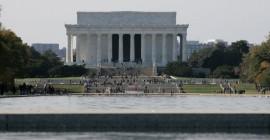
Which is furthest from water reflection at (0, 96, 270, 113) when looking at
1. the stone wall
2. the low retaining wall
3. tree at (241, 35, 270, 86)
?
the stone wall

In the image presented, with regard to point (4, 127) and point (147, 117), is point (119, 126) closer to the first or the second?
point (147, 117)

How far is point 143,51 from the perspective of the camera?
13762cm

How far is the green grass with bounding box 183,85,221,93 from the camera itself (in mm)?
80625

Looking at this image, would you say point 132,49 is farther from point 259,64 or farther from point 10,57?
point 10,57

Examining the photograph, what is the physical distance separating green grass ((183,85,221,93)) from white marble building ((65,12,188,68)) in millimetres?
42914

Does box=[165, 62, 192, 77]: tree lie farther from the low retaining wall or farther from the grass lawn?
the low retaining wall

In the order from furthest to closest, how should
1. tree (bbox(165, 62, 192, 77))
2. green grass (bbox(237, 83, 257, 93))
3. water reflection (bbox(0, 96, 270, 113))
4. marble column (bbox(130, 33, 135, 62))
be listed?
marble column (bbox(130, 33, 135, 62)) < tree (bbox(165, 62, 192, 77)) < green grass (bbox(237, 83, 257, 93)) < water reflection (bbox(0, 96, 270, 113))

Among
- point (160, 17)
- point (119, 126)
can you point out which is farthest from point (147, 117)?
point (160, 17)

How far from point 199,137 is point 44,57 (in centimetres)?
8560

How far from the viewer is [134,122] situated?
35438mm

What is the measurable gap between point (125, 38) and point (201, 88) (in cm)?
5848

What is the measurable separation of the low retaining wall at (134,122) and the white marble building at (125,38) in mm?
93205

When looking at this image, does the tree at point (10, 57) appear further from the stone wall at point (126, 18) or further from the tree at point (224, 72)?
the stone wall at point (126, 18)

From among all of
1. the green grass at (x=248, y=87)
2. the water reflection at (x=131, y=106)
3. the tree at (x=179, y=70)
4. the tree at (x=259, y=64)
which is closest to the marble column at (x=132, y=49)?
the tree at (x=179, y=70)
